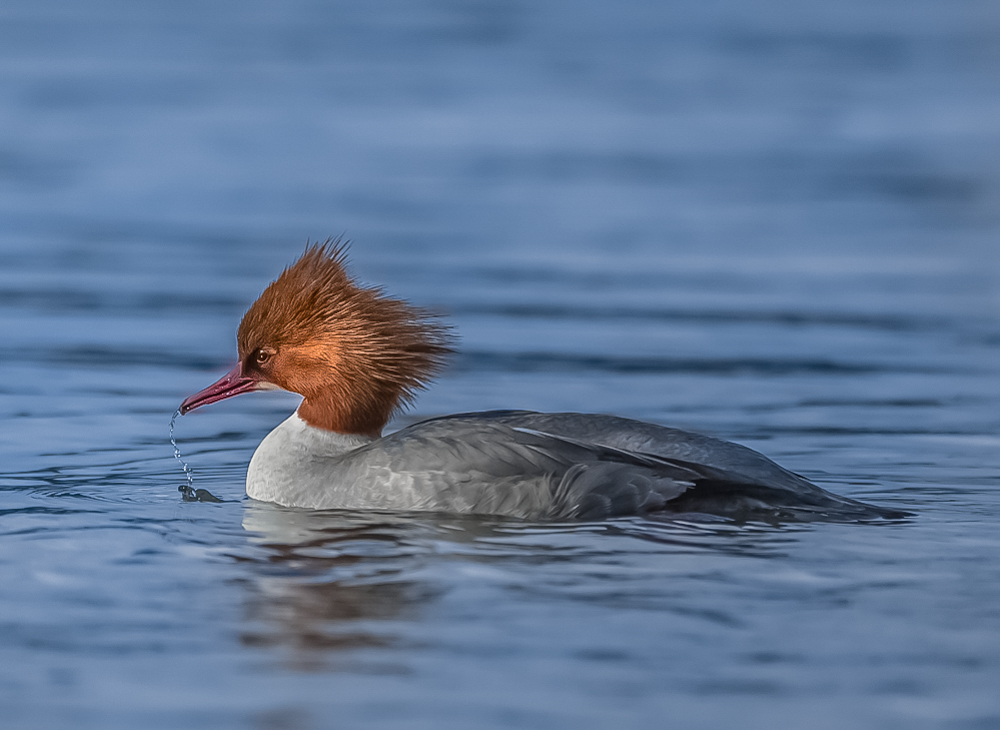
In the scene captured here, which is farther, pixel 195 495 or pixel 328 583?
pixel 195 495

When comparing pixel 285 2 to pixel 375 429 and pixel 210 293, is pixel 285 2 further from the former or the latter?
pixel 375 429

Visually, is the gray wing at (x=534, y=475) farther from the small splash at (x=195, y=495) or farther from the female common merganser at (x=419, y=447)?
the small splash at (x=195, y=495)

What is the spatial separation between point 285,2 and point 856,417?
2465 cm

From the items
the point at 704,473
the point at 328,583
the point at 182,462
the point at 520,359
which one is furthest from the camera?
the point at 520,359

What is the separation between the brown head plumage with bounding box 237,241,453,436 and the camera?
722cm

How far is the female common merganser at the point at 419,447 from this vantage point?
6711 mm

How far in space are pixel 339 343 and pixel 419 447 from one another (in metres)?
0.64

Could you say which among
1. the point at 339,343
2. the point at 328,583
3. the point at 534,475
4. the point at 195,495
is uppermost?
the point at 339,343

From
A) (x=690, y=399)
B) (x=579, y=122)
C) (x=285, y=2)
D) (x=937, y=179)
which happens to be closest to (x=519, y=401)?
(x=690, y=399)

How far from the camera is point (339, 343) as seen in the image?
723cm

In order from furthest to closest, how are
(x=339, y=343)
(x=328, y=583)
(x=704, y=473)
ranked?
(x=339, y=343)
(x=704, y=473)
(x=328, y=583)

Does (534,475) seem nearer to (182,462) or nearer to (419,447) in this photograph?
(419,447)

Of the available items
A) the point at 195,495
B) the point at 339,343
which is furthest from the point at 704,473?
the point at 195,495

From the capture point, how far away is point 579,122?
1853cm
